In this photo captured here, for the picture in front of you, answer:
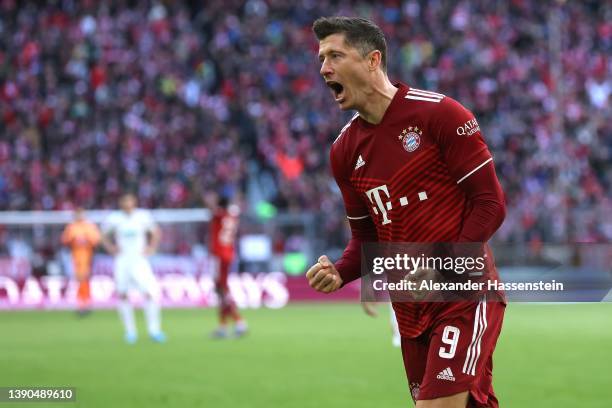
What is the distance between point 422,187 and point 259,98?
92.6 feet

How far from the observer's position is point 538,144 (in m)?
30.4

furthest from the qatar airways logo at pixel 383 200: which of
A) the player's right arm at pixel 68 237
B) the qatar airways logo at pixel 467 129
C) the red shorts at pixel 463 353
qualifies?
the player's right arm at pixel 68 237

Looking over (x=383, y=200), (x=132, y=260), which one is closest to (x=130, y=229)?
(x=132, y=260)

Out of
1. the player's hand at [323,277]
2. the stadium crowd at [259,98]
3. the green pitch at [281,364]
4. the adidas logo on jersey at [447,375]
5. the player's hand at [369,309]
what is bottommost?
the green pitch at [281,364]

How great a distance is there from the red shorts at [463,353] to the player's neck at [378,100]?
1048 millimetres

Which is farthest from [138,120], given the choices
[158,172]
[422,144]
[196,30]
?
[422,144]

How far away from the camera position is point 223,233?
18750 mm

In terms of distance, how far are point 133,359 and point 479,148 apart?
10130 mm

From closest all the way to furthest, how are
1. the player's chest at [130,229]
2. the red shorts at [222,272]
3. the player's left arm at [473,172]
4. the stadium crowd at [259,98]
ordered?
the player's left arm at [473,172], the red shorts at [222,272], the player's chest at [130,229], the stadium crowd at [259,98]

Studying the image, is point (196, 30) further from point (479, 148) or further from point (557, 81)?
point (479, 148)

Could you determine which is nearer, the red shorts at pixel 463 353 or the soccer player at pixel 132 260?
the red shorts at pixel 463 353

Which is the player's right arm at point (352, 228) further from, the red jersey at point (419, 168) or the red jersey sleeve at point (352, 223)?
the red jersey at point (419, 168)

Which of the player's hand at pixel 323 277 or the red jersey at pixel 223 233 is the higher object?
the red jersey at pixel 223 233

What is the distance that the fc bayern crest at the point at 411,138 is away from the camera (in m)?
5.21
